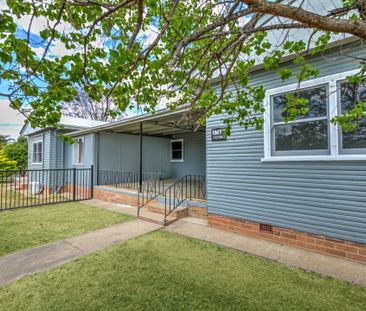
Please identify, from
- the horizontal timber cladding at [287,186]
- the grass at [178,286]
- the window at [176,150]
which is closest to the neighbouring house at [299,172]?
the horizontal timber cladding at [287,186]

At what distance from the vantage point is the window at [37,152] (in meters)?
13.0

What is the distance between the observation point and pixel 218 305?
242cm

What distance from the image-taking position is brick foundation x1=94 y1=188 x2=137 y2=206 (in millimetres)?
7636

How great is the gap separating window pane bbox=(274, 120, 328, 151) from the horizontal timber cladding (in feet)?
1.02

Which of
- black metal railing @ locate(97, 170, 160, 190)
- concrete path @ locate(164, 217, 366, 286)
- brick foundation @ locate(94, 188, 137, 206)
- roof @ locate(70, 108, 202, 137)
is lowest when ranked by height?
concrete path @ locate(164, 217, 366, 286)

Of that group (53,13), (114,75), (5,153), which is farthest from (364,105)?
(5,153)

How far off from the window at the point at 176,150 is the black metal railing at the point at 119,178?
1.59m

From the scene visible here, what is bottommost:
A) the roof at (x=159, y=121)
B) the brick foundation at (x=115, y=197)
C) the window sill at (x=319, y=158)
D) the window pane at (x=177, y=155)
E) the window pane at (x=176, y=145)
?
the brick foundation at (x=115, y=197)

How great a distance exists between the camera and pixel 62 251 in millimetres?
3895

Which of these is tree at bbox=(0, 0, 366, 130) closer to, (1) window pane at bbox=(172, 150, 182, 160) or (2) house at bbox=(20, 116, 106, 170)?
(1) window pane at bbox=(172, 150, 182, 160)

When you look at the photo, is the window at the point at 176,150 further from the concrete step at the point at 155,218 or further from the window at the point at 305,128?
the window at the point at 305,128

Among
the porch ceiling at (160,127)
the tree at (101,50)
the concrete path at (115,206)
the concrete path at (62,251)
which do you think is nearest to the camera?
the tree at (101,50)

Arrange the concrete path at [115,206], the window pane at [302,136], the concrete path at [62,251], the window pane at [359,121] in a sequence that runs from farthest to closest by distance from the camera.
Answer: the concrete path at [115,206] → the window pane at [302,136] → the window pane at [359,121] → the concrete path at [62,251]

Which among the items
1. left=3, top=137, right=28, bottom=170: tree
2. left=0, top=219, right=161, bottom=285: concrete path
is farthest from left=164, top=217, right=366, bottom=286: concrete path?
left=3, top=137, right=28, bottom=170: tree
